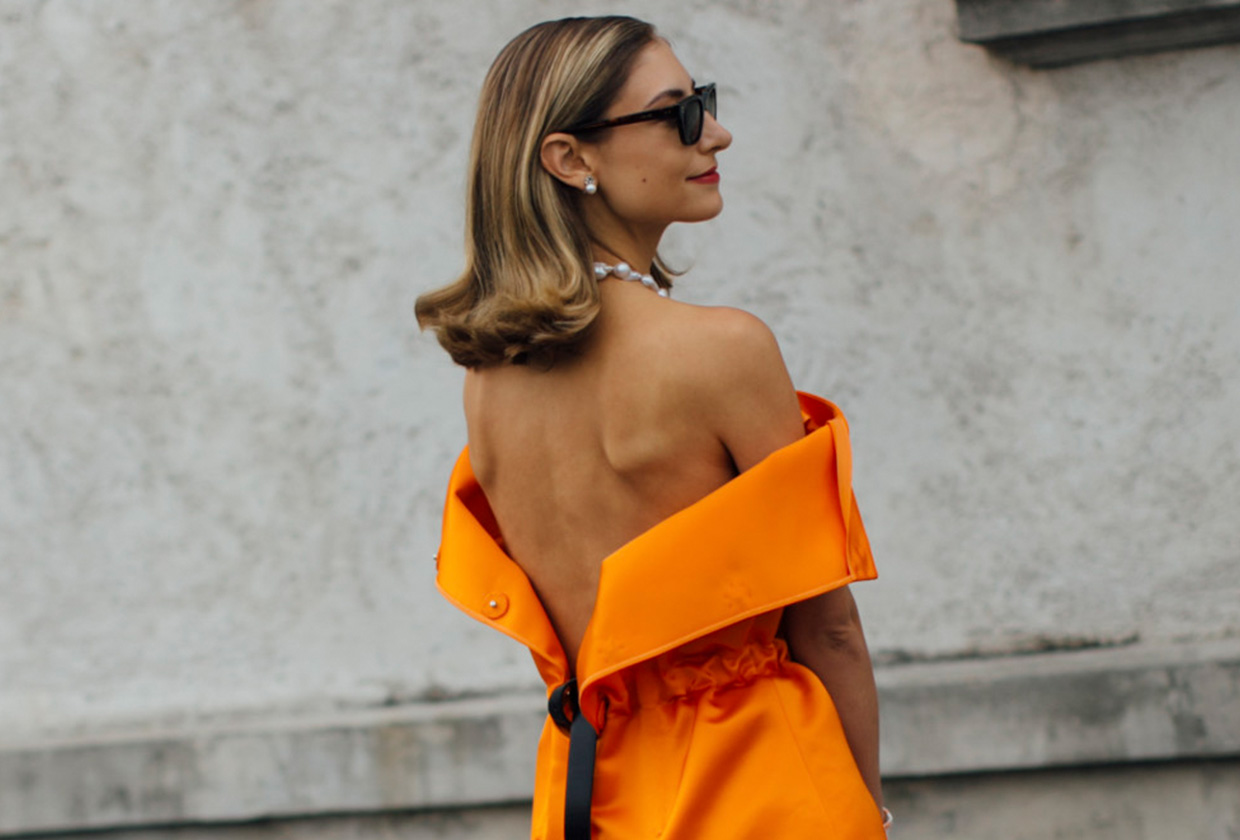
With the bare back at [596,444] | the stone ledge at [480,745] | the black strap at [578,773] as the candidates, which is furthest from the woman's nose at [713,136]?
the stone ledge at [480,745]

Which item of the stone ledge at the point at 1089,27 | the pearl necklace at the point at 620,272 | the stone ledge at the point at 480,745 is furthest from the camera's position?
the stone ledge at the point at 480,745

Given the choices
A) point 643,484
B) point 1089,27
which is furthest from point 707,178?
point 1089,27

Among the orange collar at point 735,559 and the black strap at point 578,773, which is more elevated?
the orange collar at point 735,559

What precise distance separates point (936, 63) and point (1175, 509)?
1270mm

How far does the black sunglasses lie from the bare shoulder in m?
0.24

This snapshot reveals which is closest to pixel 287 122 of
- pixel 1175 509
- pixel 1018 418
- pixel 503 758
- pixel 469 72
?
pixel 469 72

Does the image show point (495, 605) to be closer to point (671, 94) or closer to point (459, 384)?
point (671, 94)

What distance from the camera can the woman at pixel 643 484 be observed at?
147cm

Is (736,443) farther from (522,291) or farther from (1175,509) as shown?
(1175,509)

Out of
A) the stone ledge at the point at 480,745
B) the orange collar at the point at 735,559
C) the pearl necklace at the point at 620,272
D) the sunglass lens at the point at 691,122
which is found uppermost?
the sunglass lens at the point at 691,122

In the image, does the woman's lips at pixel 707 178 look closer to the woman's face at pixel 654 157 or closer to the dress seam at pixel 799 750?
the woman's face at pixel 654 157

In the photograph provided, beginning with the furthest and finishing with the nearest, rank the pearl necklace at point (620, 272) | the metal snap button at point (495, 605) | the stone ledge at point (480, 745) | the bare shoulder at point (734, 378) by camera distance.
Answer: the stone ledge at point (480, 745)
the metal snap button at point (495, 605)
the pearl necklace at point (620, 272)
the bare shoulder at point (734, 378)

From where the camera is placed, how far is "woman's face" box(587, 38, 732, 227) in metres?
1.57

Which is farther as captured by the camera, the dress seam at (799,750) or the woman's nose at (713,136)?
the woman's nose at (713,136)
